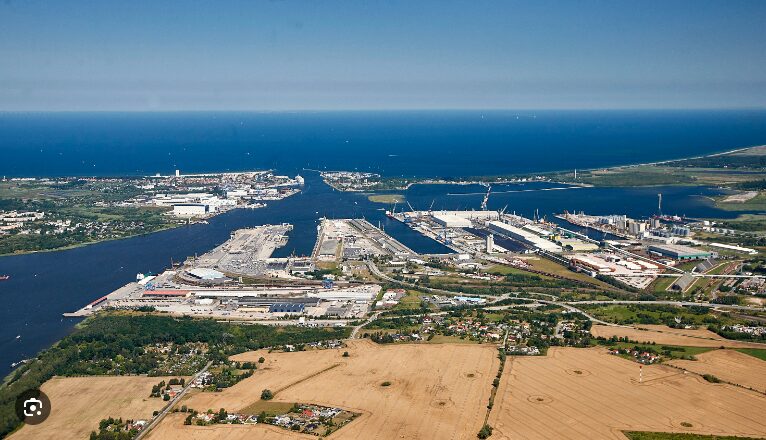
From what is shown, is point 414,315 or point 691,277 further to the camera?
point 691,277

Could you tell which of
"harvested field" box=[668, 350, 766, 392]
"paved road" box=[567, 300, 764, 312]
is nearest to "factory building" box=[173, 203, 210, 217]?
"paved road" box=[567, 300, 764, 312]

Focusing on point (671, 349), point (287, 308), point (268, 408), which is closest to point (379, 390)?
point (268, 408)

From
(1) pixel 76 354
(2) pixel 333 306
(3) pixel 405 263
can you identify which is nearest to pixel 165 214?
(3) pixel 405 263

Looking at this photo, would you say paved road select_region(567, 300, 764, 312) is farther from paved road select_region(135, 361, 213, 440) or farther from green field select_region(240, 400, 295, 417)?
paved road select_region(135, 361, 213, 440)

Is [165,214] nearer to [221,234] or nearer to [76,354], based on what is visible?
[221,234]

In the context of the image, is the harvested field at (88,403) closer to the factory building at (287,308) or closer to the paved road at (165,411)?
the paved road at (165,411)
